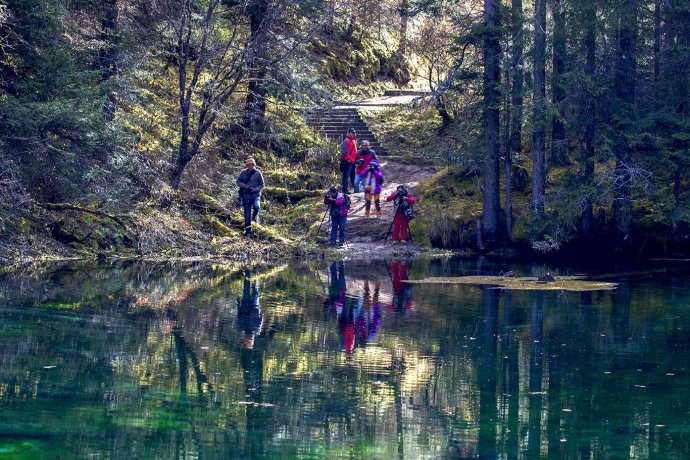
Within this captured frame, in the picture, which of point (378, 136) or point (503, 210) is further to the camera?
point (378, 136)

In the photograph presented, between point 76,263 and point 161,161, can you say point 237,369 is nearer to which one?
point 76,263

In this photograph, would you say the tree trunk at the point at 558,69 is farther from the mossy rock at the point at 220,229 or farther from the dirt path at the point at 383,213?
the mossy rock at the point at 220,229

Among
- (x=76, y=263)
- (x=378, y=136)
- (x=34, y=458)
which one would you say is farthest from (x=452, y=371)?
(x=378, y=136)

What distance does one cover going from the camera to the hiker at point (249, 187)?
24277 millimetres

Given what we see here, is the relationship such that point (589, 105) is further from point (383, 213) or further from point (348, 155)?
point (348, 155)

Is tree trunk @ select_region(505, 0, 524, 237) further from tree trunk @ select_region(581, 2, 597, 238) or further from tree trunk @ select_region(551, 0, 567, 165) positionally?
tree trunk @ select_region(581, 2, 597, 238)

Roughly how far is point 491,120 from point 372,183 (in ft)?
11.6

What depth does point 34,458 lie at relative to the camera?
7.38 m

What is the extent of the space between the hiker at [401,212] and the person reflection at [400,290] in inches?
74.9

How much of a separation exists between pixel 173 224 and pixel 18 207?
4.11 meters

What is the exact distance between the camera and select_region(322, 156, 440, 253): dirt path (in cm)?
2578

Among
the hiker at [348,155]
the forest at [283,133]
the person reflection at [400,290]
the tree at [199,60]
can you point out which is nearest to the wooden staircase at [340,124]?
the forest at [283,133]

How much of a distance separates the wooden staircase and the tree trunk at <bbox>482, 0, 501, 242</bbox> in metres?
6.66

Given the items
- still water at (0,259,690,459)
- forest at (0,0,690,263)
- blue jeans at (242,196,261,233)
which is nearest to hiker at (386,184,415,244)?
forest at (0,0,690,263)
